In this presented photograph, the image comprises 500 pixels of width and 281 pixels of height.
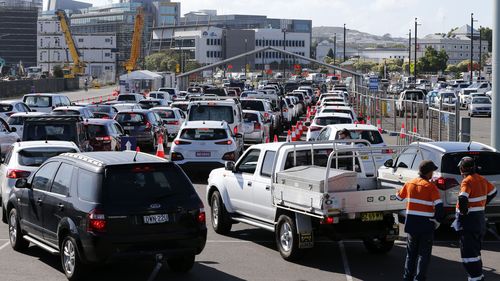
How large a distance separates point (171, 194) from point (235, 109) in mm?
18428

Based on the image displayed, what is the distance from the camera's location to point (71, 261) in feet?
38.0

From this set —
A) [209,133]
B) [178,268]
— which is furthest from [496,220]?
[209,133]

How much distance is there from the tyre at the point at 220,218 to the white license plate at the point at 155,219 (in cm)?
418

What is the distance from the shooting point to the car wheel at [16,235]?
13.7m

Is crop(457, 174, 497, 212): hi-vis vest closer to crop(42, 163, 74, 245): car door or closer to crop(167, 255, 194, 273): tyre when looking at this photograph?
crop(167, 255, 194, 273): tyre

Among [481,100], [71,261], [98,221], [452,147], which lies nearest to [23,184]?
[71,261]

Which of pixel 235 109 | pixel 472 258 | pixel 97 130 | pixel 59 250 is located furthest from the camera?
pixel 235 109

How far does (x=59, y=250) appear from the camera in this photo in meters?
12.0

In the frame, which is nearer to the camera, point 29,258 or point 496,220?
point 29,258

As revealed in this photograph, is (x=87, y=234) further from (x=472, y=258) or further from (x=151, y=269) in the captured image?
(x=472, y=258)

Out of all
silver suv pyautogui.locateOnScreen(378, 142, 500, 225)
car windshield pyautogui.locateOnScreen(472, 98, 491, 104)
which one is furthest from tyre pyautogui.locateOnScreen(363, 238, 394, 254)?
car windshield pyautogui.locateOnScreen(472, 98, 491, 104)

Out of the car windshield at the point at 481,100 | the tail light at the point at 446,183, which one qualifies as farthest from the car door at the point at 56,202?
the car windshield at the point at 481,100

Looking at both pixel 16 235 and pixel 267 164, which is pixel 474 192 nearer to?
pixel 267 164

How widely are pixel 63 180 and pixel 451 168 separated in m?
6.32
